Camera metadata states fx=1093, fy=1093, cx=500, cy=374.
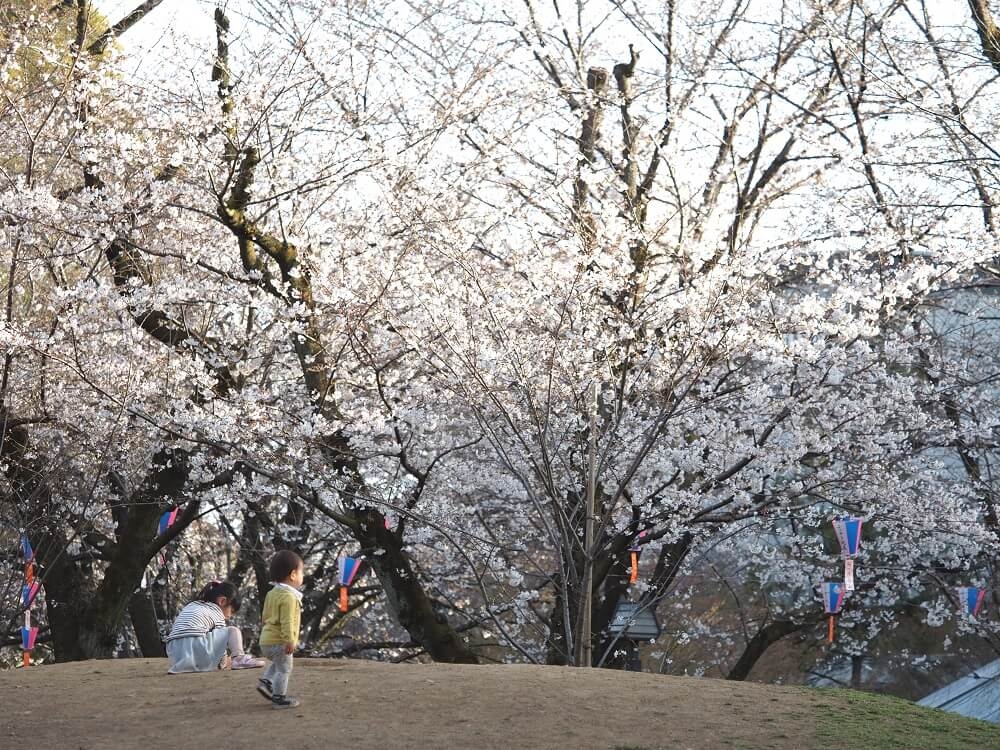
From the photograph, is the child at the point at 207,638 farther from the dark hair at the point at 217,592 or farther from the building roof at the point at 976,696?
the building roof at the point at 976,696

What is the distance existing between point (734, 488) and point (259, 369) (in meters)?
4.75

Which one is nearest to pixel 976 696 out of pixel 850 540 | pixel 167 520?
pixel 850 540

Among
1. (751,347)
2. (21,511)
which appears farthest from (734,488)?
(21,511)

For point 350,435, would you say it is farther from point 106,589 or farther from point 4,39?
point 4,39

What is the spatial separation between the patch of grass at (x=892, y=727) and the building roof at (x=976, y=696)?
7324 mm

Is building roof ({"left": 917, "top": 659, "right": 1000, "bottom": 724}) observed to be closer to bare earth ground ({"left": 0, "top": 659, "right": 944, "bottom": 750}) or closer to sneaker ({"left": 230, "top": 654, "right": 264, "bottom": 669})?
bare earth ground ({"left": 0, "top": 659, "right": 944, "bottom": 750})

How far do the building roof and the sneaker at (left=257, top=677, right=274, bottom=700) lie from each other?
32.0 feet

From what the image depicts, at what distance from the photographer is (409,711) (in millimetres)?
5578

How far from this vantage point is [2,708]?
5.84 metres

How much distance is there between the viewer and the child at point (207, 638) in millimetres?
7340

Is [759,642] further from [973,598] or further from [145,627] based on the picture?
[145,627]

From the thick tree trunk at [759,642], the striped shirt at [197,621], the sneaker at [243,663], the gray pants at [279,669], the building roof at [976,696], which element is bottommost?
the building roof at [976,696]

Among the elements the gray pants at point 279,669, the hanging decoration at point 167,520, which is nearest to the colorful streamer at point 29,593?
the hanging decoration at point 167,520

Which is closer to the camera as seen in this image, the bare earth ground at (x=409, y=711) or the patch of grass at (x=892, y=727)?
the bare earth ground at (x=409, y=711)
